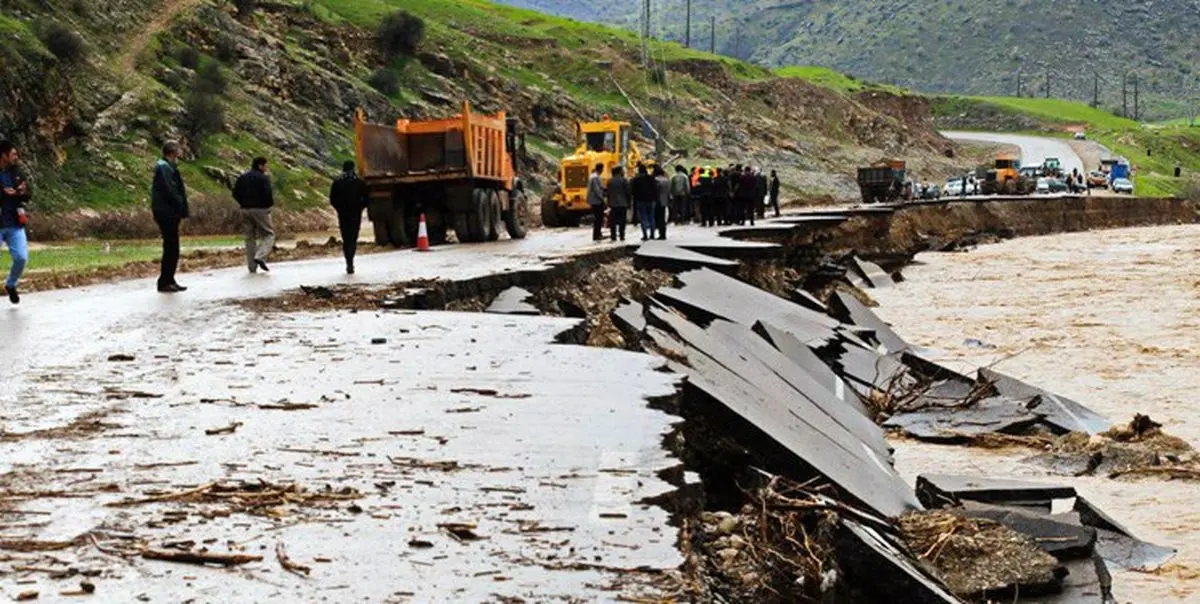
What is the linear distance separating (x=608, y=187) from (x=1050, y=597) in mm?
22540

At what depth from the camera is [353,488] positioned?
6.05 m

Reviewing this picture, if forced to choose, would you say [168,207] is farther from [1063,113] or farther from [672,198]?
[1063,113]

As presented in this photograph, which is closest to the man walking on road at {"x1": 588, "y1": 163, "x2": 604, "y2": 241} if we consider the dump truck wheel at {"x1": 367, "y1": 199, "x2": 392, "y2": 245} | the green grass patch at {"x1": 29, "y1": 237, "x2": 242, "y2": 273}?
the dump truck wheel at {"x1": 367, "y1": 199, "x2": 392, "y2": 245}

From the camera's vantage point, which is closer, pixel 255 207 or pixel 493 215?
pixel 255 207

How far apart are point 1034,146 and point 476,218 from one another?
10812cm

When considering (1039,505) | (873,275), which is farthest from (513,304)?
(873,275)

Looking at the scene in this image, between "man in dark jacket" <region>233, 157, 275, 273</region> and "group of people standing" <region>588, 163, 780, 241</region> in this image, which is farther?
"group of people standing" <region>588, 163, 780, 241</region>

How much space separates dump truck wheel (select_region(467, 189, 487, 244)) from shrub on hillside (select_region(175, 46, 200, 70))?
2651cm

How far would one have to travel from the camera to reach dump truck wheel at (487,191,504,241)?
30.9 meters

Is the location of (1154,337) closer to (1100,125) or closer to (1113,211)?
(1113,211)

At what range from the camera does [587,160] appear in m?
40.6

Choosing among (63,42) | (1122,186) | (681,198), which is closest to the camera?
(681,198)

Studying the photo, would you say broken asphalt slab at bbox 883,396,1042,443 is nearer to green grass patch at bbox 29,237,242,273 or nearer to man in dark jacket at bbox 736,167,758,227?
green grass patch at bbox 29,237,242,273

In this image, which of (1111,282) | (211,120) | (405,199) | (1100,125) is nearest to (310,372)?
(405,199)
